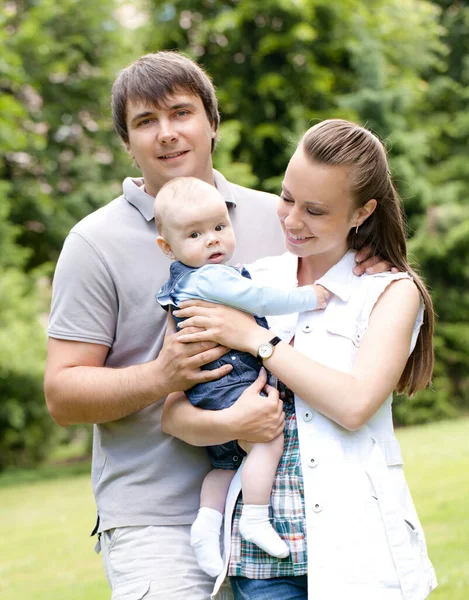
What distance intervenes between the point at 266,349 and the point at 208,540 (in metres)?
0.68

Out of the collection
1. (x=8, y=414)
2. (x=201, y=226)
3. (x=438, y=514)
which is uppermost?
(x=201, y=226)

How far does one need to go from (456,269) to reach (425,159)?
3455 millimetres

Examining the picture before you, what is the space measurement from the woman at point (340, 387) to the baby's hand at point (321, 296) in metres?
0.02

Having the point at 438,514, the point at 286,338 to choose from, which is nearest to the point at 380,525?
the point at 286,338

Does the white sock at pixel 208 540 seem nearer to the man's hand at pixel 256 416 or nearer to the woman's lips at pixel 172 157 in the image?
the man's hand at pixel 256 416

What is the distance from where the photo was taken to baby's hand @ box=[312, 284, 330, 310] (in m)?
2.86

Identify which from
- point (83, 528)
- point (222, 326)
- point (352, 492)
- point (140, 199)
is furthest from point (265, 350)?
point (83, 528)

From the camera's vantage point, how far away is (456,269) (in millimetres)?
19188

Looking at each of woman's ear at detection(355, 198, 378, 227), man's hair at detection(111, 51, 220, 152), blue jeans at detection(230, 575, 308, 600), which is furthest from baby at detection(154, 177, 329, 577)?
man's hair at detection(111, 51, 220, 152)

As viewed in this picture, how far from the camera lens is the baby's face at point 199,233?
2.87 meters

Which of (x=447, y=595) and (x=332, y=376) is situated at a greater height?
(x=332, y=376)

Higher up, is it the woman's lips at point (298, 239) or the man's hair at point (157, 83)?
the man's hair at point (157, 83)

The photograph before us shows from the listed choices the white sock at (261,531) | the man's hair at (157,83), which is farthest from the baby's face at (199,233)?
the white sock at (261,531)

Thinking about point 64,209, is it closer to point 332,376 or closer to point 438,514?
point 438,514
